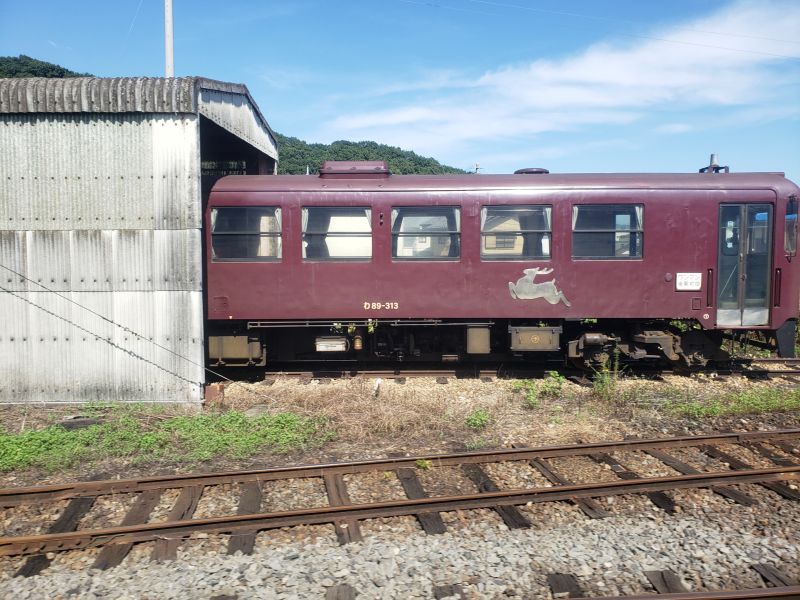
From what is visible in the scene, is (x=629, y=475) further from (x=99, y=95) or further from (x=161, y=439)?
(x=99, y=95)

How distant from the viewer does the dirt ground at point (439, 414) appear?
613 centimetres

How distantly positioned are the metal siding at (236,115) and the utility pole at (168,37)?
6.65 feet

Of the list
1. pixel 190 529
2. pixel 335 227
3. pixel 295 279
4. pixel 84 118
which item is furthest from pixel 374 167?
pixel 190 529

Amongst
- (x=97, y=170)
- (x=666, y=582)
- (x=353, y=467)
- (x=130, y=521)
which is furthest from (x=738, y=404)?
(x=97, y=170)

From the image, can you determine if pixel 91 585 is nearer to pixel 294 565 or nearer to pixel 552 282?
pixel 294 565

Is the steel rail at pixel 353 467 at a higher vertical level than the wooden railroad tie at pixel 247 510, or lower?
higher

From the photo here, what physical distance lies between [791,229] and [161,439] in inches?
377

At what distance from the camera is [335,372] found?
9.86 m

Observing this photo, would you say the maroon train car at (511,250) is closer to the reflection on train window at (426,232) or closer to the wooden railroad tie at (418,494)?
the reflection on train window at (426,232)

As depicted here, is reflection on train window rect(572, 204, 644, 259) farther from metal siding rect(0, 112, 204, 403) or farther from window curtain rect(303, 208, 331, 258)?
metal siding rect(0, 112, 204, 403)

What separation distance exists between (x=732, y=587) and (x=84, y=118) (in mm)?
8842

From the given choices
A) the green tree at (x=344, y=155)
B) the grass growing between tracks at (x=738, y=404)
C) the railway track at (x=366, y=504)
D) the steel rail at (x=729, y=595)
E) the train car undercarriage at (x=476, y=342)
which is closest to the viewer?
the steel rail at (x=729, y=595)

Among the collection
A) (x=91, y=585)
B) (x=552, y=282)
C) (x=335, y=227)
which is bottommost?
(x=91, y=585)

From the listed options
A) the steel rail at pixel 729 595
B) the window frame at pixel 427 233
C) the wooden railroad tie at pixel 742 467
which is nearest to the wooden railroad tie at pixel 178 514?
the steel rail at pixel 729 595
